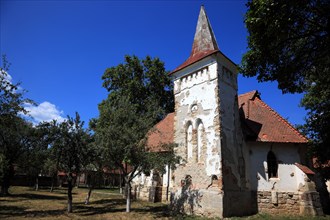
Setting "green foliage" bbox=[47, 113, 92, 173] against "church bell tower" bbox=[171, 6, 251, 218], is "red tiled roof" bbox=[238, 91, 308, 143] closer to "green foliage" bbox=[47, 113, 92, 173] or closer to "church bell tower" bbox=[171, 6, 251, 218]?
"church bell tower" bbox=[171, 6, 251, 218]

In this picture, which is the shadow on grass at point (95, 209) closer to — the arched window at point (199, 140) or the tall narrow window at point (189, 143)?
the tall narrow window at point (189, 143)

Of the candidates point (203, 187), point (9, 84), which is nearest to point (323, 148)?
point (203, 187)

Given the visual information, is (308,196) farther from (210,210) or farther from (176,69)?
(176,69)

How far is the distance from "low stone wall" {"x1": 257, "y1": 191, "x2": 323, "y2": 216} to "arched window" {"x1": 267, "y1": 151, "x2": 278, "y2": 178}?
1.29 m

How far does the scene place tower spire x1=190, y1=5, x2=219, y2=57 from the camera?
1800 cm

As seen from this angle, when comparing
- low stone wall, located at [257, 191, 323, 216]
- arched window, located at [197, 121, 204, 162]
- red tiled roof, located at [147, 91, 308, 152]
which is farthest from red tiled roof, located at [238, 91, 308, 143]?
arched window, located at [197, 121, 204, 162]

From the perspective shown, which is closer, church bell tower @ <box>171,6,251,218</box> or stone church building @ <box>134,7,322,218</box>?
church bell tower @ <box>171,6,251,218</box>

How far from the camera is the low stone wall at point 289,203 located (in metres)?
15.1

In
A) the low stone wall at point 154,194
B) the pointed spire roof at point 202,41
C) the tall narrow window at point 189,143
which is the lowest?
the low stone wall at point 154,194

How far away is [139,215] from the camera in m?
14.0

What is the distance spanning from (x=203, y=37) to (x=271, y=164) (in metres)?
10.7

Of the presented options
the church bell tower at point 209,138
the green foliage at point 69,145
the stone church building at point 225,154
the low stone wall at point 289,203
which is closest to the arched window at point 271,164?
the stone church building at point 225,154

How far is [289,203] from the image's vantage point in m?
15.7

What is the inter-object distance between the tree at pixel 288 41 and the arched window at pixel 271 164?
776cm
